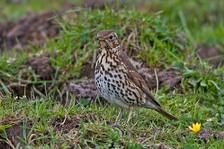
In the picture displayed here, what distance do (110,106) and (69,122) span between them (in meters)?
1.07

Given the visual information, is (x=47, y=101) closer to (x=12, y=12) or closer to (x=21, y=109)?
(x=21, y=109)

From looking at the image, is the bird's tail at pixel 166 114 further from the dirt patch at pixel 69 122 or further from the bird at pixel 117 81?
the dirt patch at pixel 69 122

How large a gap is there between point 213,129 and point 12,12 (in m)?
5.90

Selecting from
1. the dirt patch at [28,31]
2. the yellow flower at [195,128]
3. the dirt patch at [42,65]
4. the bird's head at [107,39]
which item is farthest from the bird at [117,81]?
the dirt patch at [28,31]

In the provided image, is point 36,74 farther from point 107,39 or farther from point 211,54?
point 211,54

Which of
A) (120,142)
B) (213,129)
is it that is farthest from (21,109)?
(213,129)

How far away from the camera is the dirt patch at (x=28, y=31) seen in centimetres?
993

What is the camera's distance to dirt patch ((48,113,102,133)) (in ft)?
20.3

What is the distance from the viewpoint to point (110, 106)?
7.29m

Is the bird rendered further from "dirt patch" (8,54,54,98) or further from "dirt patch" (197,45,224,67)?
"dirt patch" (197,45,224,67)

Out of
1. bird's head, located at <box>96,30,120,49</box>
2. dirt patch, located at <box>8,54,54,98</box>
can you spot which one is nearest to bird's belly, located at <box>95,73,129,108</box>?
bird's head, located at <box>96,30,120,49</box>

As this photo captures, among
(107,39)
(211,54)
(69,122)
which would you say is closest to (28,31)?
(211,54)

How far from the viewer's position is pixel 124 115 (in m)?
7.00

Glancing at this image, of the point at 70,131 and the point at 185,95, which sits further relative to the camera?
the point at 185,95
